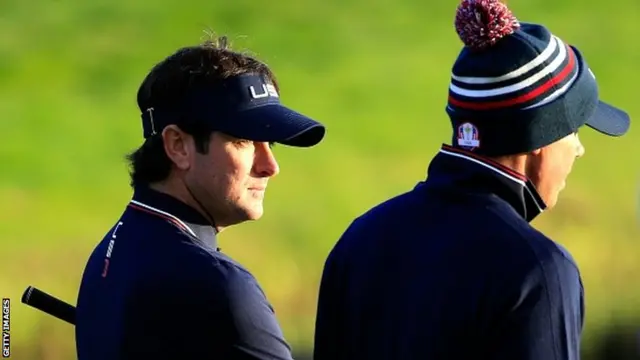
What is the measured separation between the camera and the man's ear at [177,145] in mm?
2443

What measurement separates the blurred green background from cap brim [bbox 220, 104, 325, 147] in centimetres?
390

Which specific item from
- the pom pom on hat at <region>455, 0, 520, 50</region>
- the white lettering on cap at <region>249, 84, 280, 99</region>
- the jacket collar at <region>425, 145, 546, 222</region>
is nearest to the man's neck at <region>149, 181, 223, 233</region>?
the white lettering on cap at <region>249, 84, 280, 99</region>

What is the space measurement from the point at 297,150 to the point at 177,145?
5.79 meters

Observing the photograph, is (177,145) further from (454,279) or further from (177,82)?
(454,279)

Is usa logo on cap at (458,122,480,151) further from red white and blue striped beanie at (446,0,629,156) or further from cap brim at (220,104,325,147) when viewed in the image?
cap brim at (220,104,325,147)

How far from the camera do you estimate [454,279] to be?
2084 mm

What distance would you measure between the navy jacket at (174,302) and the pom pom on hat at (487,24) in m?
0.54

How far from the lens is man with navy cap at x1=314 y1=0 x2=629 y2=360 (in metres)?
2.02

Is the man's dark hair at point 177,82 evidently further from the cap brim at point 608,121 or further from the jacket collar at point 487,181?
the cap brim at point 608,121

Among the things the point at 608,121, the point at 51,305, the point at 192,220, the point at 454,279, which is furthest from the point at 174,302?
the point at 608,121

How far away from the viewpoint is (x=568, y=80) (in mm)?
2223

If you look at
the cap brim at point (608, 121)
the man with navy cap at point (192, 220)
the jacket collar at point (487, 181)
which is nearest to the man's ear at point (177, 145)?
the man with navy cap at point (192, 220)

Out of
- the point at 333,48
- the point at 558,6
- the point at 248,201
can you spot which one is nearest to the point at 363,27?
the point at 333,48

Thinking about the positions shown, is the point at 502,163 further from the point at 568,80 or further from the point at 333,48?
the point at 333,48
